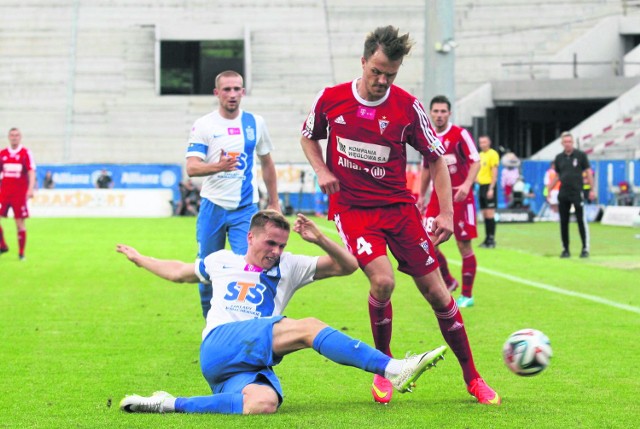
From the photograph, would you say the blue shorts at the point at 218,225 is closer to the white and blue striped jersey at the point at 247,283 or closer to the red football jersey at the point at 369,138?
the red football jersey at the point at 369,138

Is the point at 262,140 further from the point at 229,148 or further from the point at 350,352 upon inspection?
the point at 350,352

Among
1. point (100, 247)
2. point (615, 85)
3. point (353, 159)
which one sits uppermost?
point (615, 85)

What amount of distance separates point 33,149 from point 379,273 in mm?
40945

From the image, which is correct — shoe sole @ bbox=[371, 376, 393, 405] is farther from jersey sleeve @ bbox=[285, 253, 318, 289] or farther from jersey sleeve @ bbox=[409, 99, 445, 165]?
jersey sleeve @ bbox=[409, 99, 445, 165]

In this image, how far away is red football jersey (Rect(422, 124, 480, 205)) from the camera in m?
13.1

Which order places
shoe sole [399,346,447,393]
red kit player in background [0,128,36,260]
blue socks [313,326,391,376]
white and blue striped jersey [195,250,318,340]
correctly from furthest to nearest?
red kit player in background [0,128,36,260], white and blue striped jersey [195,250,318,340], blue socks [313,326,391,376], shoe sole [399,346,447,393]

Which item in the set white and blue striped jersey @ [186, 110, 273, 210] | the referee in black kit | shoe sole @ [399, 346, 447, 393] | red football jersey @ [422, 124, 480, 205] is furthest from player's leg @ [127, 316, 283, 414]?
the referee in black kit

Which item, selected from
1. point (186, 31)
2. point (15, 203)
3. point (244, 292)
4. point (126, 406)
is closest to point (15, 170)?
point (15, 203)

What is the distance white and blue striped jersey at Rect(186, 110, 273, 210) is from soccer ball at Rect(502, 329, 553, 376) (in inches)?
148

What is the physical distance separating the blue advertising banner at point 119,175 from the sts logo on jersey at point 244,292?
109 feet

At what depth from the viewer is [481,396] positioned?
7.11 meters

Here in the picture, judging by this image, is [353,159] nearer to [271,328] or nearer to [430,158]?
[430,158]

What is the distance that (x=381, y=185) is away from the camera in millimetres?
7555

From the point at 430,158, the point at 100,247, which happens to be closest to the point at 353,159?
the point at 430,158
